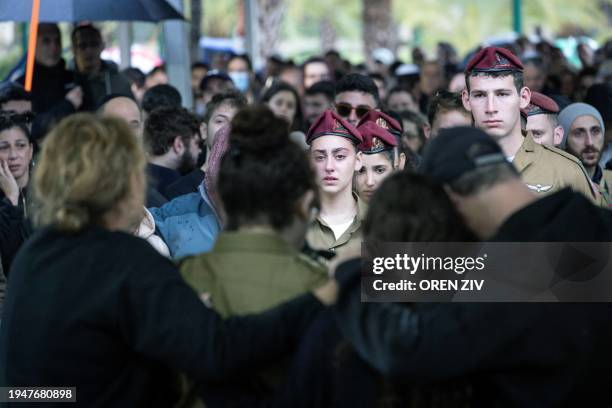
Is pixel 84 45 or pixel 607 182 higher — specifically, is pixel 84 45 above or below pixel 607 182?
above

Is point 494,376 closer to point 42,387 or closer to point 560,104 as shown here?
point 42,387

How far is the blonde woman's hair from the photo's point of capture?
11.6 ft

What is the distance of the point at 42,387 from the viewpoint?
11.9 feet

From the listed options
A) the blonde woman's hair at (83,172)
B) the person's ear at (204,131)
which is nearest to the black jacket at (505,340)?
the blonde woman's hair at (83,172)

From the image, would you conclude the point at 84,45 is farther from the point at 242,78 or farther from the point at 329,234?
the point at 242,78

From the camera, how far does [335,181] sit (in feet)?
21.1

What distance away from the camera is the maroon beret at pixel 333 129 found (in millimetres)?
6754

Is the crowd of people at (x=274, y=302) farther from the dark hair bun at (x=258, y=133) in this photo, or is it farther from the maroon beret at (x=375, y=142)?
the maroon beret at (x=375, y=142)

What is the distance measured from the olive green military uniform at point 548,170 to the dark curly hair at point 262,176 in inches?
106

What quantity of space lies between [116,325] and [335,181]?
3.08m

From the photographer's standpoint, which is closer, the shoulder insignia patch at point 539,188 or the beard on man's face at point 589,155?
the shoulder insignia patch at point 539,188

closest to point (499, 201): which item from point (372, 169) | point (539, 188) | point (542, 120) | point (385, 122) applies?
point (539, 188)

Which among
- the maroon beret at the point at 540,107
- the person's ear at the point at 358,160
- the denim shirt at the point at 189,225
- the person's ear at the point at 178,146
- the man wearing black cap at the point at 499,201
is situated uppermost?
the man wearing black cap at the point at 499,201

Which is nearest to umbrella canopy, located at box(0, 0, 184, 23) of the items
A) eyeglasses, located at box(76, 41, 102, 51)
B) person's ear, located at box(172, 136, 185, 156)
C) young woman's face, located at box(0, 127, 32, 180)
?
young woman's face, located at box(0, 127, 32, 180)
